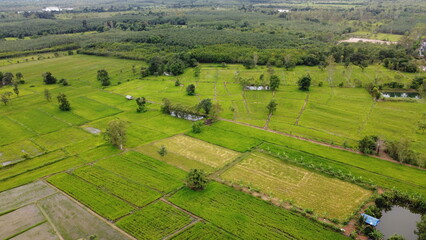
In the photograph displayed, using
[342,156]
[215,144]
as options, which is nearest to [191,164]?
[215,144]

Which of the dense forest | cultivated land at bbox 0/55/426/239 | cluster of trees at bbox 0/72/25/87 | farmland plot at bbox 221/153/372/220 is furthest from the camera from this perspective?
the dense forest

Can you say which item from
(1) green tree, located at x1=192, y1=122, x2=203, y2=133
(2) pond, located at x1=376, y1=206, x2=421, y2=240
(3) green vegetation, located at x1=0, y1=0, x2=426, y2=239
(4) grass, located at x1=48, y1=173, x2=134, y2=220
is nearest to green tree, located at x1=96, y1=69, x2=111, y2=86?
(3) green vegetation, located at x1=0, y1=0, x2=426, y2=239

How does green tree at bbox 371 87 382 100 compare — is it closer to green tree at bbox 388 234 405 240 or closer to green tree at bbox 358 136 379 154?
green tree at bbox 358 136 379 154

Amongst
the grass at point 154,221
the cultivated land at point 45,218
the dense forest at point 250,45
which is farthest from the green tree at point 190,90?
the grass at point 154,221

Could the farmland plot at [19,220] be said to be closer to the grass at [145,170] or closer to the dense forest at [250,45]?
the grass at [145,170]

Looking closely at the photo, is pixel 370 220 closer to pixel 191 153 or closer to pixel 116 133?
pixel 191 153

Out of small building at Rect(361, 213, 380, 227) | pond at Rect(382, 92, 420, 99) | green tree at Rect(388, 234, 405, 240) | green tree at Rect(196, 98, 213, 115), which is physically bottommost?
small building at Rect(361, 213, 380, 227)
